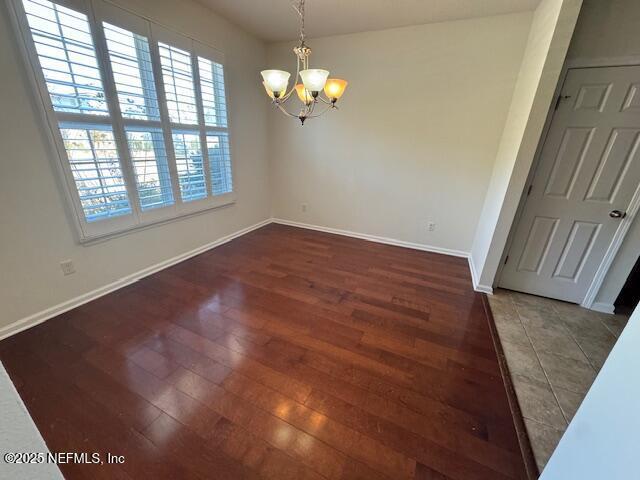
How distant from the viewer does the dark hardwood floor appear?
4.17 feet

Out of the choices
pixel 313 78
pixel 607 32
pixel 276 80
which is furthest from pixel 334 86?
pixel 607 32

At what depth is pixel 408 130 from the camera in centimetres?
344

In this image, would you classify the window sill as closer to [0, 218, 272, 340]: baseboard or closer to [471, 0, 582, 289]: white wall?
[0, 218, 272, 340]: baseboard

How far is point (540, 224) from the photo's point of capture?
2.49m

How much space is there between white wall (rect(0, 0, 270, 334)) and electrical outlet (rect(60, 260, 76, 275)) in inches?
1.3

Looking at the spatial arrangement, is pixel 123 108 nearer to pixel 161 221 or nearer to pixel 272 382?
pixel 161 221

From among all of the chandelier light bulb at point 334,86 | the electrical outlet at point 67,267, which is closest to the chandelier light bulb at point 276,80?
the chandelier light bulb at point 334,86

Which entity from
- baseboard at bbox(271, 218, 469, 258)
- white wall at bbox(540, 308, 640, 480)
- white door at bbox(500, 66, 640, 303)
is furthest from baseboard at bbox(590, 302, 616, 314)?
white wall at bbox(540, 308, 640, 480)

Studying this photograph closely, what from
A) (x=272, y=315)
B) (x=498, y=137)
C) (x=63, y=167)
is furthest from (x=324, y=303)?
(x=498, y=137)

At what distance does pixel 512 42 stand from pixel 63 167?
4.40 m

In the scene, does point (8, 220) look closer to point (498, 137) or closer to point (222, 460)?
point (222, 460)

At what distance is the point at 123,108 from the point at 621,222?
177 inches

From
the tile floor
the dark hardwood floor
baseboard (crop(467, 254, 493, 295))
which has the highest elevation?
baseboard (crop(467, 254, 493, 295))

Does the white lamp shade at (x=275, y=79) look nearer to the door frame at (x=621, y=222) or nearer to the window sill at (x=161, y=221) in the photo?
the window sill at (x=161, y=221)
